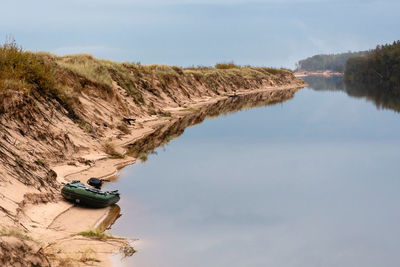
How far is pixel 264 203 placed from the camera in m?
15.5

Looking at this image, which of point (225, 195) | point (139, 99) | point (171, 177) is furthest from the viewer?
point (139, 99)

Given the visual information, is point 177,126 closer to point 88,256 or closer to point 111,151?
point 111,151

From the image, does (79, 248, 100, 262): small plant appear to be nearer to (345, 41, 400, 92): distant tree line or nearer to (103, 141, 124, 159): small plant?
(103, 141, 124, 159): small plant

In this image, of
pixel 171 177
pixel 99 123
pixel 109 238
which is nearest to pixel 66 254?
pixel 109 238

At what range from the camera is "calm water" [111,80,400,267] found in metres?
11.3

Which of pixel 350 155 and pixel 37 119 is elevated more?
pixel 37 119

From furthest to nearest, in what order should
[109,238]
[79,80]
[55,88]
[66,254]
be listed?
[79,80]
[55,88]
[109,238]
[66,254]

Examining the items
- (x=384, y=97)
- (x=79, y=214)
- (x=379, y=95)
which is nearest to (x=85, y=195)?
(x=79, y=214)

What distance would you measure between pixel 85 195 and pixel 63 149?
18.0 ft

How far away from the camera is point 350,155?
24.4 metres

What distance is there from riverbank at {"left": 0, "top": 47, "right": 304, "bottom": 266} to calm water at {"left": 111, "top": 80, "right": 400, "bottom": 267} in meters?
1.11

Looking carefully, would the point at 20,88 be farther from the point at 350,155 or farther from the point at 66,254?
the point at 350,155

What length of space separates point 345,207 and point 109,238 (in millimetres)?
8429

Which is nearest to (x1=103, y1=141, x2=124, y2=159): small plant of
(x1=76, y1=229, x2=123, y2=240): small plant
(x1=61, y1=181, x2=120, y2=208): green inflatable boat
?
(x1=61, y1=181, x2=120, y2=208): green inflatable boat
